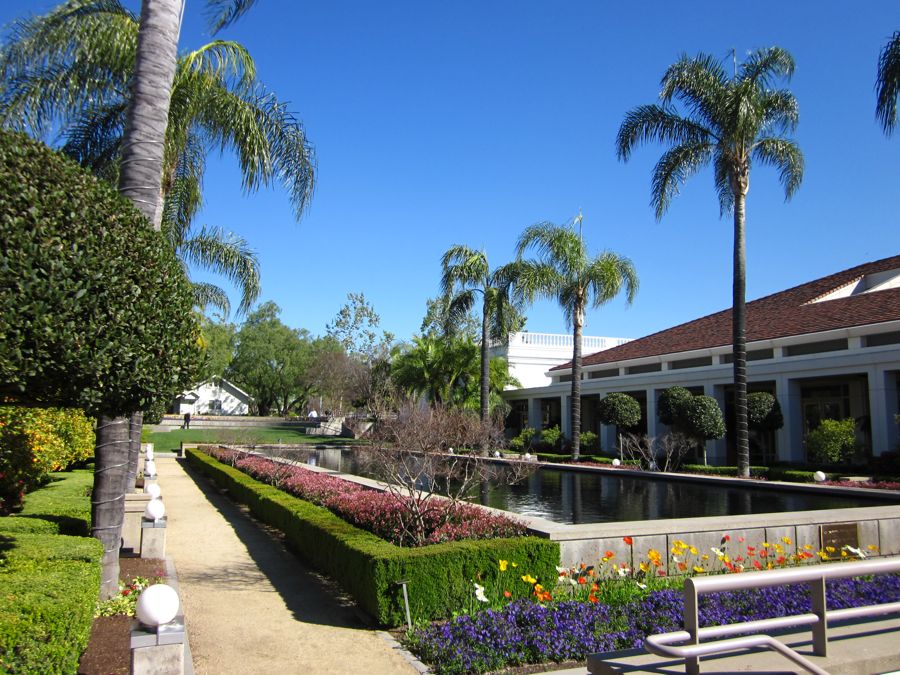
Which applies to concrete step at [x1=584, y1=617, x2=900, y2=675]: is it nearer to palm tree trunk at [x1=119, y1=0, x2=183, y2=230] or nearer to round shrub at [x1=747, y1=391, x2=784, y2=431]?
palm tree trunk at [x1=119, y1=0, x2=183, y2=230]

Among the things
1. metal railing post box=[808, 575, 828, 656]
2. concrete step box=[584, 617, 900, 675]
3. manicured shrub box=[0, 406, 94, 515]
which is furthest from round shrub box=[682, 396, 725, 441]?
metal railing post box=[808, 575, 828, 656]

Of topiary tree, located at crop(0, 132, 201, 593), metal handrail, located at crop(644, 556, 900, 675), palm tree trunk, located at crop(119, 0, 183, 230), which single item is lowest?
metal handrail, located at crop(644, 556, 900, 675)

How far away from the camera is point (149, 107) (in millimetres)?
7090

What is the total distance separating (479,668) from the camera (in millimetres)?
5090

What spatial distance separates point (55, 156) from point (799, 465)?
2285cm

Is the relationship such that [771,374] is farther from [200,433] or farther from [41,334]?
[200,433]

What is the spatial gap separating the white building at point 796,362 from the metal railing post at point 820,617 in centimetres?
1880

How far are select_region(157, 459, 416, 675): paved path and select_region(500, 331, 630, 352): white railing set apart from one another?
30.9m

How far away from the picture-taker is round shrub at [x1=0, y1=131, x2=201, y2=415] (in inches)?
157

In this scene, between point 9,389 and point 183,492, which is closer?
point 9,389

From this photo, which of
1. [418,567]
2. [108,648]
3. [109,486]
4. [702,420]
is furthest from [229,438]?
[108,648]

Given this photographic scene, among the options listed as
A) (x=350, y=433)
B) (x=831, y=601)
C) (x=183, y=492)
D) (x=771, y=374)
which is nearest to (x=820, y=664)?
(x=831, y=601)

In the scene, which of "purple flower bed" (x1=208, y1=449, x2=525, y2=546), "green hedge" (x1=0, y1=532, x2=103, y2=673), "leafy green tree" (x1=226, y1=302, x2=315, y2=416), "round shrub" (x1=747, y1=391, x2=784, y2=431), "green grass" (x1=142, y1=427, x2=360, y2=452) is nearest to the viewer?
"green hedge" (x1=0, y1=532, x2=103, y2=673)

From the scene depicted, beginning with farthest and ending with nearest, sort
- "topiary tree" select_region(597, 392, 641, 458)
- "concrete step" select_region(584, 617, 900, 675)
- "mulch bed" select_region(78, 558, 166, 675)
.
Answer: "topiary tree" select_region(597, 392, 641, 458)
"mulch bed" select_region(78, 558, 166, 675)
"concrete step" select_region(584, 617, 900, 675)
